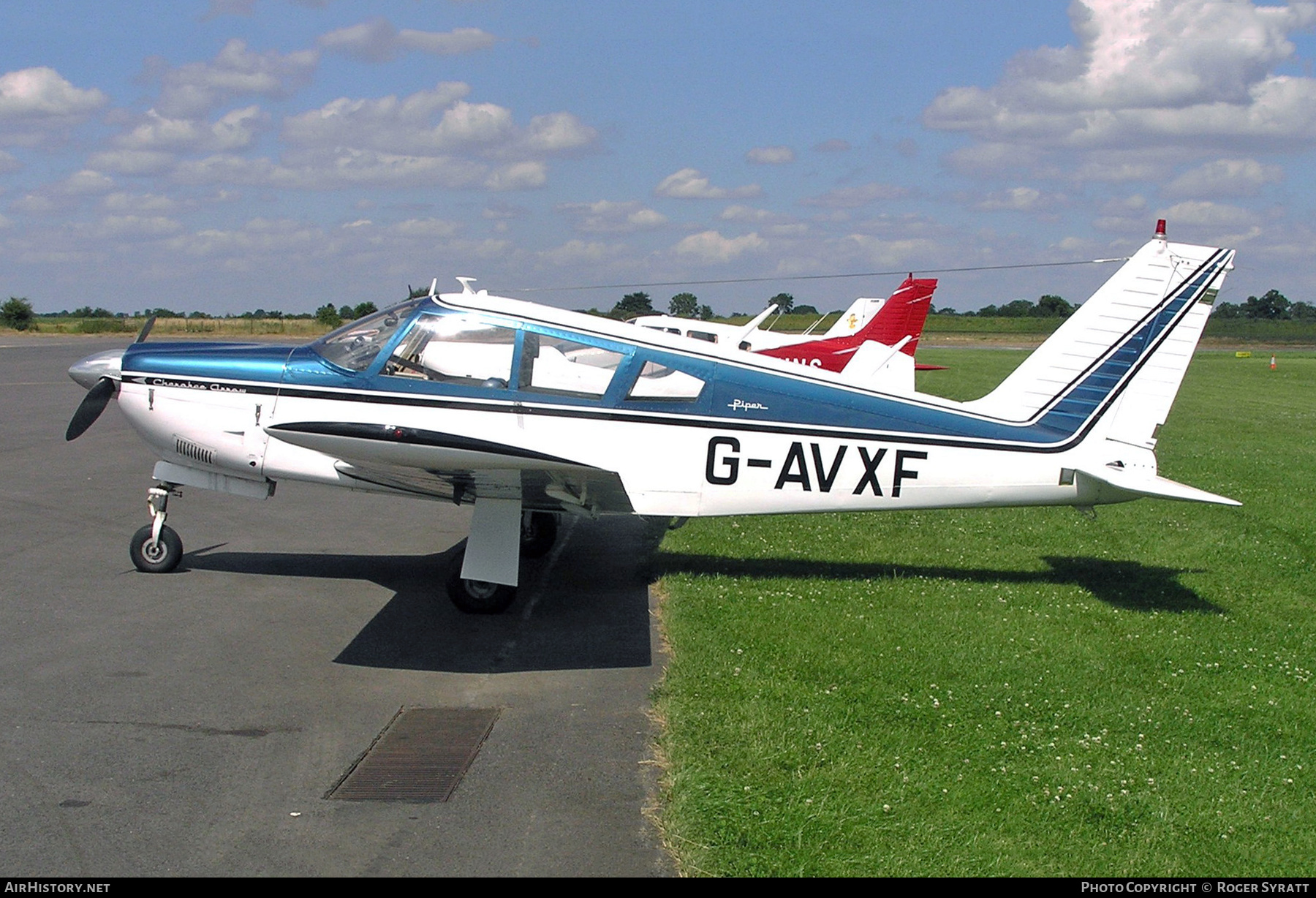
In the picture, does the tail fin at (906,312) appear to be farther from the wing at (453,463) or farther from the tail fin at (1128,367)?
the wing at (453,463)

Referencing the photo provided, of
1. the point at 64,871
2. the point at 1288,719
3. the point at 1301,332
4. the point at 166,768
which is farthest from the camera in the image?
the point at 1301,332

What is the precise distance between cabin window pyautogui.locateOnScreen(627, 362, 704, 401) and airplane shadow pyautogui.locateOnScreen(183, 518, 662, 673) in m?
1.71

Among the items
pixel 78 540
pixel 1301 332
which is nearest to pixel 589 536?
pixel 78 540

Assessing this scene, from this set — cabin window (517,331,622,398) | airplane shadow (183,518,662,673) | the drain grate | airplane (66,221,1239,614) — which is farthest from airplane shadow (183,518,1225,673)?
cabin window (517,331,622,398)

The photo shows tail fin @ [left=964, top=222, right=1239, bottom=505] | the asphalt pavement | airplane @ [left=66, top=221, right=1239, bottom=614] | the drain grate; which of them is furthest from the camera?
tail fin @ [left=964, top=222, right=1239, bottom=505]

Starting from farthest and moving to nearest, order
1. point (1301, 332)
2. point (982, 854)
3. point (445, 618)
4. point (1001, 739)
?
point (1301, 332)
point (445, 618)
point (1001, 739)
point (982, 854)

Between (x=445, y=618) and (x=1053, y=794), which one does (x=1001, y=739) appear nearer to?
(x=1053, y=794)

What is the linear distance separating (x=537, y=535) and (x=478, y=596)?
199 centimetres

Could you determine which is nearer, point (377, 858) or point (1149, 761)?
point (377, 858)

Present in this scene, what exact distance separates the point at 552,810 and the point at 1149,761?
3077 millimetres

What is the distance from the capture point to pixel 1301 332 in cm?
9000

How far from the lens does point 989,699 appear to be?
6160mm

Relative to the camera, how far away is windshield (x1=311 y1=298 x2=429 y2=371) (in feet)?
25.7

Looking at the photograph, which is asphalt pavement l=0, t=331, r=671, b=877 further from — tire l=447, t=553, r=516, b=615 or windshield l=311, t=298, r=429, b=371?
windshield l=311, t=298, r=429, b=371
